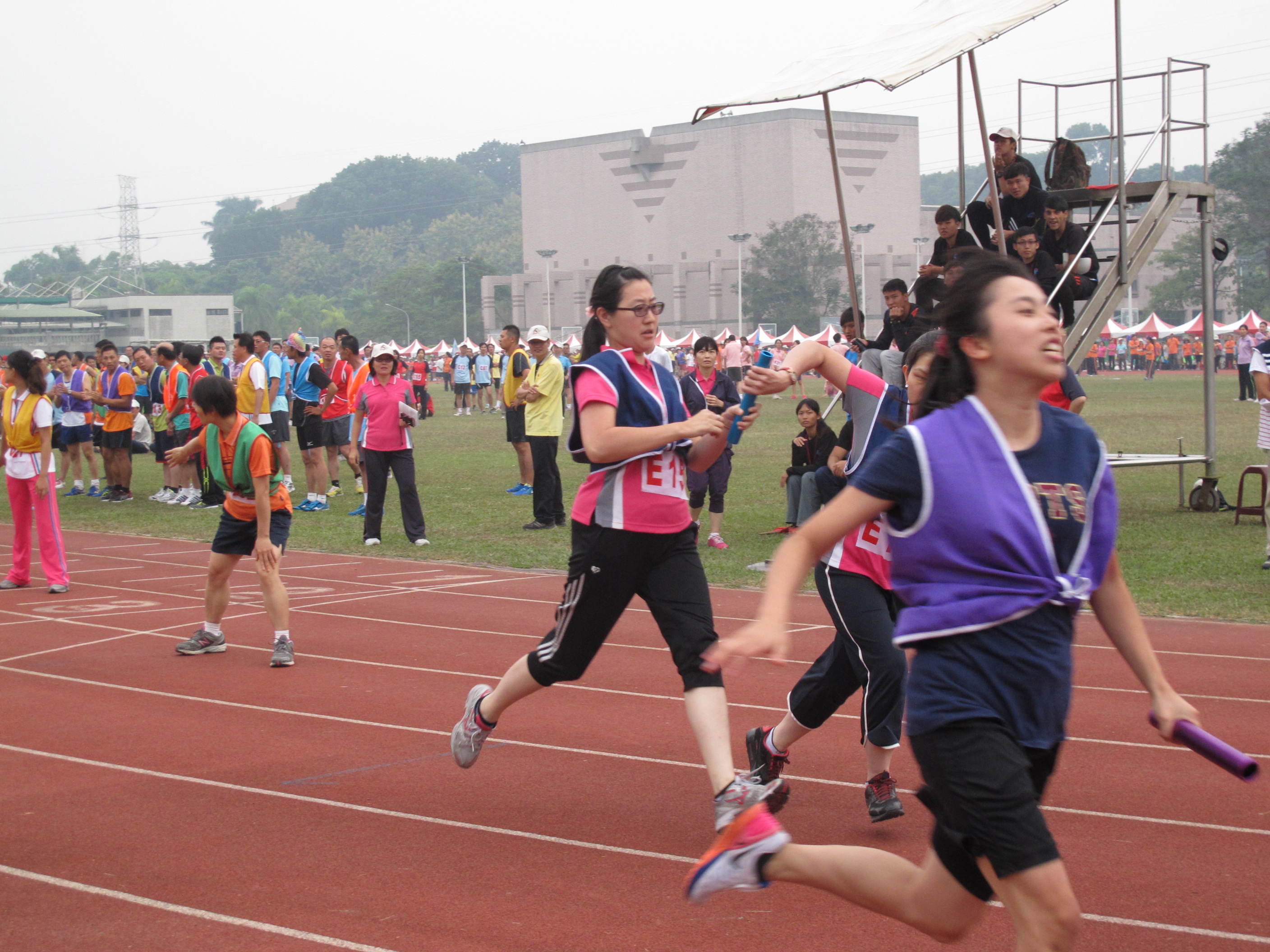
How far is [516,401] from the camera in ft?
46.3

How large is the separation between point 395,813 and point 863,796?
1.82m

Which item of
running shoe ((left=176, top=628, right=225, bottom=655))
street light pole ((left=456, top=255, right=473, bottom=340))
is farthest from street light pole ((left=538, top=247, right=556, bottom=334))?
running shoe ((left=176, top=628, right=225, bottom=655))

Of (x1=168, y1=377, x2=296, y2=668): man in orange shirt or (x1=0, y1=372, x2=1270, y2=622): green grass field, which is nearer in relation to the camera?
(x1=168, y1=377, x2=296, y2=668): man in orange shirt

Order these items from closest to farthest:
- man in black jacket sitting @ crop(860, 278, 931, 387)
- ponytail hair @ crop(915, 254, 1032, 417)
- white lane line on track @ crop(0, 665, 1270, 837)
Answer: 1. ponytail hair @ crop(915, 254, 1032, 417)
2. white lane line on track @ crop(0, 665, 1270, 837)
3. man in black jacket sitting @ crop(860, 278, 931, 387)

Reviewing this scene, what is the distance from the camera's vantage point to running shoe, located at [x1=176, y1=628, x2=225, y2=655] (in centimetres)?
779

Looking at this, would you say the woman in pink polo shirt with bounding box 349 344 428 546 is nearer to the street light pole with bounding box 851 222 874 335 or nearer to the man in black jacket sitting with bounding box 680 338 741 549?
the man in black jacket sitting with bounding box 680 338 741 549

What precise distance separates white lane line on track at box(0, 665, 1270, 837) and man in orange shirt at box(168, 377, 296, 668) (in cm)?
79

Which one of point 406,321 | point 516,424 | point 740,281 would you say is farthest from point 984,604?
point 406,321

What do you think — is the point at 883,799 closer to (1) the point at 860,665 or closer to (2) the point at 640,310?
(1) the point at 860,665

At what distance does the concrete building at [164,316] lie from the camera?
109 m

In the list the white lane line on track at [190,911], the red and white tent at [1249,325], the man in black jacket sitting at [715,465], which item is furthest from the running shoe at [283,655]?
the red and white tent at [1249,325]

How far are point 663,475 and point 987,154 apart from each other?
7.15 m

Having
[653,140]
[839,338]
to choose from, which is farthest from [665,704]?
[653,140]

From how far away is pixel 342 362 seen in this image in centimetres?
1594
